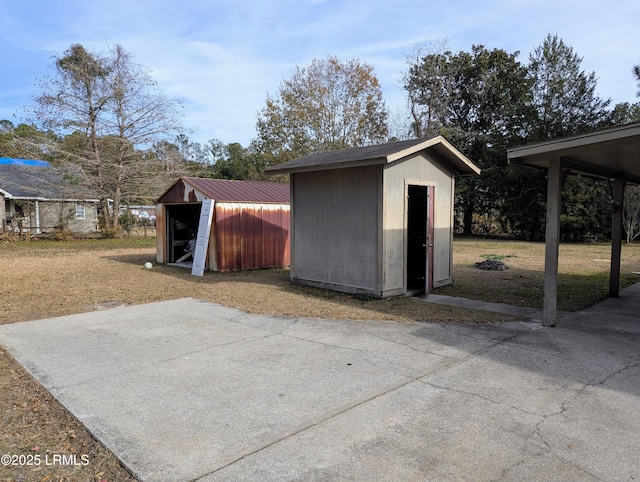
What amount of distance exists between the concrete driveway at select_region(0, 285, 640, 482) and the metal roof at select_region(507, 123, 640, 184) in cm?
233

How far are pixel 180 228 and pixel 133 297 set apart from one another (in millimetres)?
6016

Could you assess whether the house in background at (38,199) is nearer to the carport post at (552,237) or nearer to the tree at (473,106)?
the tree at (473,106)

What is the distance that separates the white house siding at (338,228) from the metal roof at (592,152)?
8.10 feet

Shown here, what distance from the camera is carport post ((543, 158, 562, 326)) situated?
571 centimetres

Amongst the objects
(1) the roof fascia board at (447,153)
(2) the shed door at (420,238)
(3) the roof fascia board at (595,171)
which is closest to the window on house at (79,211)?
(2) the shed door at (420,238)

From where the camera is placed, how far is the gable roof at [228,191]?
11.6 metres

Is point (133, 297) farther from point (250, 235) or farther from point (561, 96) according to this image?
point (561, 96)

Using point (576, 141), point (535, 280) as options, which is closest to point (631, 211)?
point (535, 280)

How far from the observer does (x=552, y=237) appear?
573 centimetres

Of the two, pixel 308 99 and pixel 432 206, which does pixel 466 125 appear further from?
pixel 432 206

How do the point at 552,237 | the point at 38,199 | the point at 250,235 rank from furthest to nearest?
the point at 38,199 < the point at 250,235 < the point at 552,237

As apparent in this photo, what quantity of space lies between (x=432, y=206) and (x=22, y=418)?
702 cm

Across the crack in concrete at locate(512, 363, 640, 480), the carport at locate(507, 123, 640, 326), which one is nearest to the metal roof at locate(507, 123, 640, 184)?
the carport at locate(507, 123, 640, 326)

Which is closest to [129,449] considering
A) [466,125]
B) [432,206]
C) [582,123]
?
[432,206]
